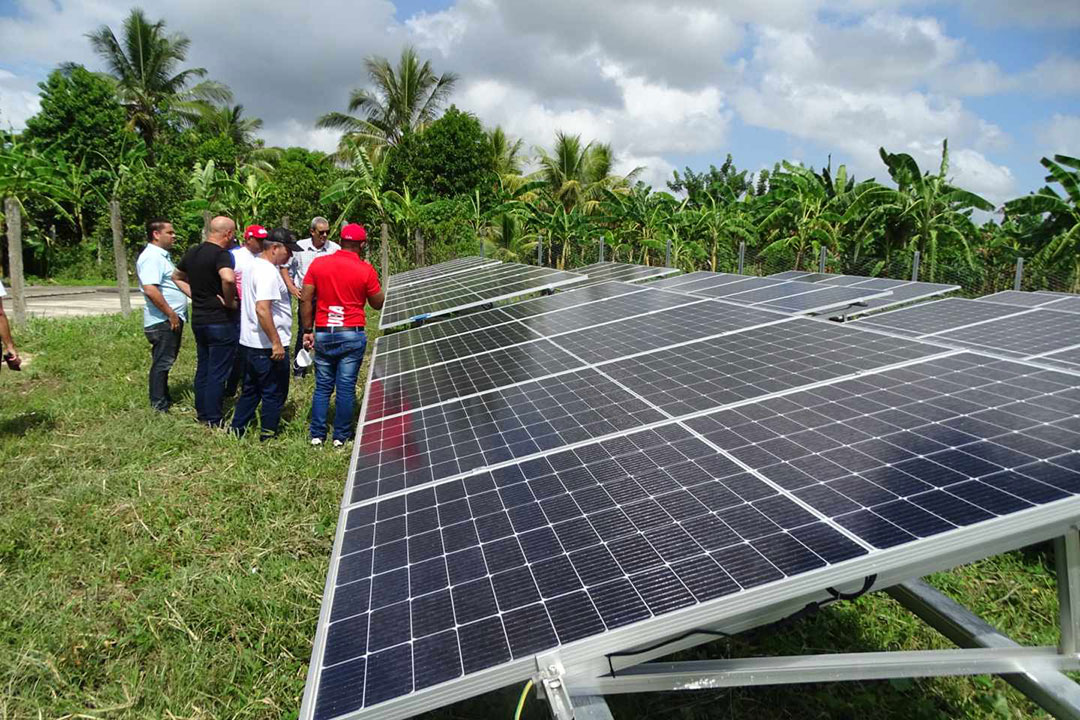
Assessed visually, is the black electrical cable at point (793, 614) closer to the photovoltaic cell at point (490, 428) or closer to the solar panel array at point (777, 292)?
the photovoltaic cell at point (490, 428)

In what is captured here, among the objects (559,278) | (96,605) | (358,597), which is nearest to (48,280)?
(559,278)

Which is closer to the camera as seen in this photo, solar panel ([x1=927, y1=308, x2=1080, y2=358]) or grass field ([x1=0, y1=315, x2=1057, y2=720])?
grass field ([x1=0, y1=315, x2=1057, y2=720])

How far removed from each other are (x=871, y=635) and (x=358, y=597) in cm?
297

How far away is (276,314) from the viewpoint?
629 centimetres

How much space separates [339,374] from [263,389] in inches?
32.4

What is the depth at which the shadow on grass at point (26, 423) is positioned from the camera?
6.46 meters

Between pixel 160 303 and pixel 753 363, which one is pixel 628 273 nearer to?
pixel 160 303

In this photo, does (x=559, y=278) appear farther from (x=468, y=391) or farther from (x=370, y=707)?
(x=370, y=707)

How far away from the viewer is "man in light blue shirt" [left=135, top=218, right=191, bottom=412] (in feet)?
21.9

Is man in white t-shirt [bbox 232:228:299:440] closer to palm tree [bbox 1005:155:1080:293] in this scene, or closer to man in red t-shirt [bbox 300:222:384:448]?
man in red t-shirt [bbox 300:222:384:448]

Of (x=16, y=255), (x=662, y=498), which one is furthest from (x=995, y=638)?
(x=16, y=255)

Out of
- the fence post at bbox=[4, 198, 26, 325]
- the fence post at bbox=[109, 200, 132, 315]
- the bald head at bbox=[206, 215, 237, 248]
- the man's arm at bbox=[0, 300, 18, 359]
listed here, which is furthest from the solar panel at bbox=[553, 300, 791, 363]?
the fence post at bbox=[109, 200, 132, 315]

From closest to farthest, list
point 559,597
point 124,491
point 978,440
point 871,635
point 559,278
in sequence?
point 559,597 → point 978,440 → point 871,635 → point 124,491 → point 559,278

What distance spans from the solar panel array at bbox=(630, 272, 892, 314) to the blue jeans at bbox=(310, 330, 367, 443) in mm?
3525
